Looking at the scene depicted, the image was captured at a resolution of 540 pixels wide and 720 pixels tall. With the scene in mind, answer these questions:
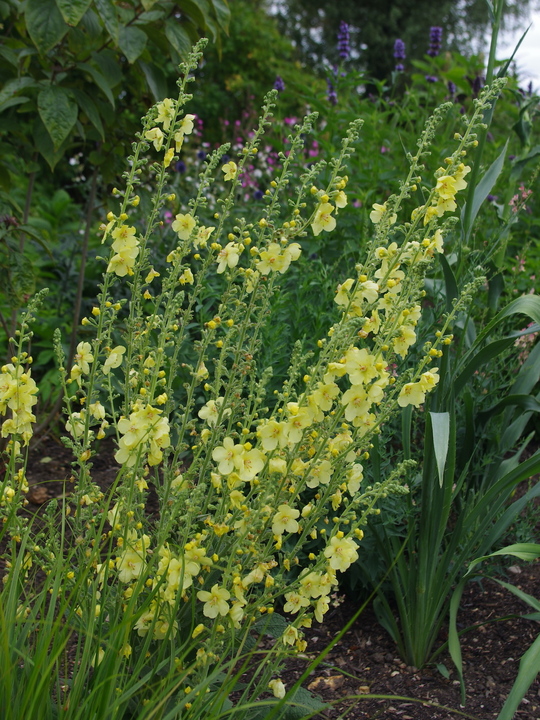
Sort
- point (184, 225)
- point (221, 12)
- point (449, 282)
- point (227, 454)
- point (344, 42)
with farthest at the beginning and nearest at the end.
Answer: point (344, 42) → point (221, 12) → point (449, 282) → point (184, 225) → point (227, 454)

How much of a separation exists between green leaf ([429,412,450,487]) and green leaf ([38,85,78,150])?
159 centimetres

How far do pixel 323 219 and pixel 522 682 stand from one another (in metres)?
1.15

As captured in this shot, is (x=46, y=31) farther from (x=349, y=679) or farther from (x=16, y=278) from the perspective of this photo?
(x=349, y=679)

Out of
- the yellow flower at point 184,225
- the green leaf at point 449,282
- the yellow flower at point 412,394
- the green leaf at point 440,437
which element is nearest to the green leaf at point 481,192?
the green leaf at point 449,282

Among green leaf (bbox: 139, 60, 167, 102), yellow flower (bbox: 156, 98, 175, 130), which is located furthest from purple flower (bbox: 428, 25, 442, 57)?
yellow flower (bbox: 156, 98, 175, 130)

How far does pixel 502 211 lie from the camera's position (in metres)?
2.68

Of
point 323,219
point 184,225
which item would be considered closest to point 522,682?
point 323,219

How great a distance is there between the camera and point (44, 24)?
2.47 m

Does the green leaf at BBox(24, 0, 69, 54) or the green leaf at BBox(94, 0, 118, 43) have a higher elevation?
the green leaf at BBox(24, 0, 69, 54)

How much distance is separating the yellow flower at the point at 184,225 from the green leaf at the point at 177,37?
1192mm

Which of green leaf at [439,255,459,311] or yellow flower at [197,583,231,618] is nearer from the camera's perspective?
yellow flower at [197,583,231,618]

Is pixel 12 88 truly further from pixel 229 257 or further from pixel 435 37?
pixel 435 37

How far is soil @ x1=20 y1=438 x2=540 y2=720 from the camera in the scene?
81.7 inches

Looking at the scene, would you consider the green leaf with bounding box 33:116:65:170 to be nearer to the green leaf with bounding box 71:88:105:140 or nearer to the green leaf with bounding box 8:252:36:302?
the green leaf with bounding box 71:88:105:140
